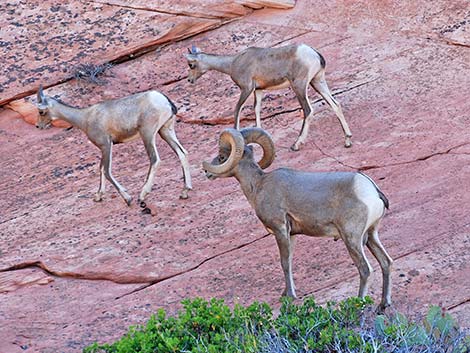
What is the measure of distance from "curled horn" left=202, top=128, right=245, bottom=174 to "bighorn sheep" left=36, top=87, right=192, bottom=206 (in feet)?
8.28

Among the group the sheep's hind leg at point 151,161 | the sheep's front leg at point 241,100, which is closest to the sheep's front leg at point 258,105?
the sheep's front leg at point 241,100

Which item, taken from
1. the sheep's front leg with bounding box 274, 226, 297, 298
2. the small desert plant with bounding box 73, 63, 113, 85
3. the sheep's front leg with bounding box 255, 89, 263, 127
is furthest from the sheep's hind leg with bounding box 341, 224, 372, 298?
the small desert plant with bounding box 73, 63, 113, 85

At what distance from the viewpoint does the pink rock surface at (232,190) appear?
36.4 ft

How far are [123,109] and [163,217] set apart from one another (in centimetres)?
143

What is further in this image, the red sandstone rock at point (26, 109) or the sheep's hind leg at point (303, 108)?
the red sandstone rock at point (26, 109)

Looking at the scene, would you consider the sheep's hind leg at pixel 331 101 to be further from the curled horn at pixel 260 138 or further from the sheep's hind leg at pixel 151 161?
the curled horn at pixel 260 138

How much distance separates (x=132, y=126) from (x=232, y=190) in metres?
1.44

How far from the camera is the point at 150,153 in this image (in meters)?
13.2

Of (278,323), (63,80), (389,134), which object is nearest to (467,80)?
(389,134)

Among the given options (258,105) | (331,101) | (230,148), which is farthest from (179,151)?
(230,148)

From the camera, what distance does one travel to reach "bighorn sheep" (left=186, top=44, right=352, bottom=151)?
45.9 feet

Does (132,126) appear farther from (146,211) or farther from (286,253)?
(286,253)

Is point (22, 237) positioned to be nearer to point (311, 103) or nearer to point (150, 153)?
point (150, 153)

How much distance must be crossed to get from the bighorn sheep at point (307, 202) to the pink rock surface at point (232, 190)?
2.10 ft
